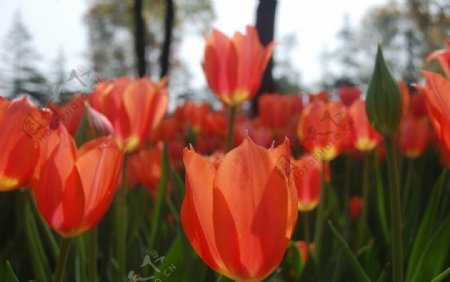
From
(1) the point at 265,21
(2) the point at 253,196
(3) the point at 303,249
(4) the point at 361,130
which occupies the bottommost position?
(3) the point at 303,249

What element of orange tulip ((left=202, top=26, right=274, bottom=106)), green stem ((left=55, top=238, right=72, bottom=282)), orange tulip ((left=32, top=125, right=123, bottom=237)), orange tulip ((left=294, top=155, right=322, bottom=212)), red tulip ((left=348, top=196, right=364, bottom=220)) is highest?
orange tulip ((left=202, top=26, right=274, bottom=106))

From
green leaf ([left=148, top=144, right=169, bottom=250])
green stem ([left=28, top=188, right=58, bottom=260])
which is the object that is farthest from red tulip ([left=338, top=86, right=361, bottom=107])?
green stem ([left=28, top=188, right=58, bottom=260])

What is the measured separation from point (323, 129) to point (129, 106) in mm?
460

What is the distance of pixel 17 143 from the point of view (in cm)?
93

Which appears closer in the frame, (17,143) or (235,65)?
(17,143)

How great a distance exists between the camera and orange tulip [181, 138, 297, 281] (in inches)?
26.8

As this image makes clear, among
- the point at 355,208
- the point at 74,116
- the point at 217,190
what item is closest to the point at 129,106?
the point at 74,116

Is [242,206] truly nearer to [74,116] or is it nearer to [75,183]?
[75,183]

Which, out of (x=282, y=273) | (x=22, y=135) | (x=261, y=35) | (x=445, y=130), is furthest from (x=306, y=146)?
(x=261, y=35)

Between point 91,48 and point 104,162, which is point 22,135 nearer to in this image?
point 104,162

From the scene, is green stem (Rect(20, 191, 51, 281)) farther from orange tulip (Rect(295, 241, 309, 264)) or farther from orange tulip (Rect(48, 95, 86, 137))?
orange tulip (Rect(295, 241, 309, 264))

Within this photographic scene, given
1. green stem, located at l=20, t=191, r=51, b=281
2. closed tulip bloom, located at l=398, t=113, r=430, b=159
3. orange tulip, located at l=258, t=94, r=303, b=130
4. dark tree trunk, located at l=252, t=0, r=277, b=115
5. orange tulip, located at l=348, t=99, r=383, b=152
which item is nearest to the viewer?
green stem, located at l=20, t=191, r=51, b=281

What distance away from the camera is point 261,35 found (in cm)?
548

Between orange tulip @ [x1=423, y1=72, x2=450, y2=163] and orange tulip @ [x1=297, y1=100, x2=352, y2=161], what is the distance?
599mm
